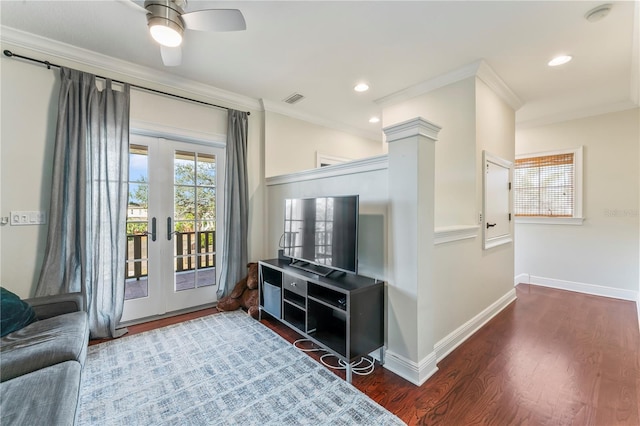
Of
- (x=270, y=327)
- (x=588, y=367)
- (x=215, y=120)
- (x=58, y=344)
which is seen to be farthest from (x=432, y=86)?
(x=58, y=344)

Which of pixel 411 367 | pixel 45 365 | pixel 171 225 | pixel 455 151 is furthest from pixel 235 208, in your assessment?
pixel 455 151

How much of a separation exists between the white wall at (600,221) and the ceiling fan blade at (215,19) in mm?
4958

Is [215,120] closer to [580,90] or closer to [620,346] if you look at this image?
[580,90]

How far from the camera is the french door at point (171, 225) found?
2.98 m

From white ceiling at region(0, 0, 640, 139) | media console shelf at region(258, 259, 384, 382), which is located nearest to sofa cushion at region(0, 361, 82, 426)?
media console shelf at region(258, 259, 384, 382)

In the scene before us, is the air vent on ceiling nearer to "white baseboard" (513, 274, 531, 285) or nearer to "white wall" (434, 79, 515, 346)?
"white wall" (434, 79, 515, 346)

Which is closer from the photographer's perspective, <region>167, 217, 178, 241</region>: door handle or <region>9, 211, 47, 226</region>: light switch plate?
<region>9, 211, 47, 226</region>: light switch plate

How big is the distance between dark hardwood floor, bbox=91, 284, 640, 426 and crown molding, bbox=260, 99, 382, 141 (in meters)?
2.81

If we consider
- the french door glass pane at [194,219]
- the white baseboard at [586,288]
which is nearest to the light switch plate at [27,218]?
the french door glass pane at [194,219]

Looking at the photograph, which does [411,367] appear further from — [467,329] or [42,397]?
[42,397]

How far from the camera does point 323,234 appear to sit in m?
2.44

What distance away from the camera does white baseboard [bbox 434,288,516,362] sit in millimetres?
2276

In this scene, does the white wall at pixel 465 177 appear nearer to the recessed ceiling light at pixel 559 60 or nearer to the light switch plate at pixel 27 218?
the recessed ceiling light at pixel 559 60

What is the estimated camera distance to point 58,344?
1.57 m
